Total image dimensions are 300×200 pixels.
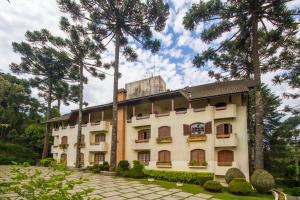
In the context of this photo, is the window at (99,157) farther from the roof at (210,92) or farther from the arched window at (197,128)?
the arched window at (197,128)

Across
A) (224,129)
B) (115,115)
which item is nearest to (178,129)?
(224,129)

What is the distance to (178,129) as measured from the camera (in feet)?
77.4

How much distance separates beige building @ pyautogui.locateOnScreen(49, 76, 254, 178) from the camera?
20.7m

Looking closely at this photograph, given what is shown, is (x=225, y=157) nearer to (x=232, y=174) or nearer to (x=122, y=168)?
(x=232, y=174)

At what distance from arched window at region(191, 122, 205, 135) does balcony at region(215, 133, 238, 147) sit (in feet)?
6.46

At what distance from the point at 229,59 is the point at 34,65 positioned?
2993 cm

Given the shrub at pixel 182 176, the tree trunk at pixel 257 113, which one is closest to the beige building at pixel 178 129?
the tree trunk at pixel 257 113

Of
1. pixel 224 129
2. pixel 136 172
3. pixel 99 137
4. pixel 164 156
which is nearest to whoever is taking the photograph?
pixel 224 129

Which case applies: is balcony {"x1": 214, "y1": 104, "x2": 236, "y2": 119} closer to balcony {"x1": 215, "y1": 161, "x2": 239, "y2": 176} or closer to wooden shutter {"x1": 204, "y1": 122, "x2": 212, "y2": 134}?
wooden shutter {"x1": 204, "y1": 122, "x2": 212, "y2": 134}

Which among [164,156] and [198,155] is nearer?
[198,155]

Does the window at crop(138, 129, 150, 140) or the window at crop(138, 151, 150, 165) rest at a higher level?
the window at crop(138, 129, 150, 140)

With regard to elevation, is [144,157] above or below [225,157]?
below

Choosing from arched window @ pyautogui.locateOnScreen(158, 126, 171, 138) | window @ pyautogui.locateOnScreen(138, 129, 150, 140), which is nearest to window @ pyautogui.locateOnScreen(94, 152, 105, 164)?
window @ pyautogui.locateOnScreen(138, 129, 150, 140)

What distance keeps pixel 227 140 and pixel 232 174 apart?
3.16 metres
